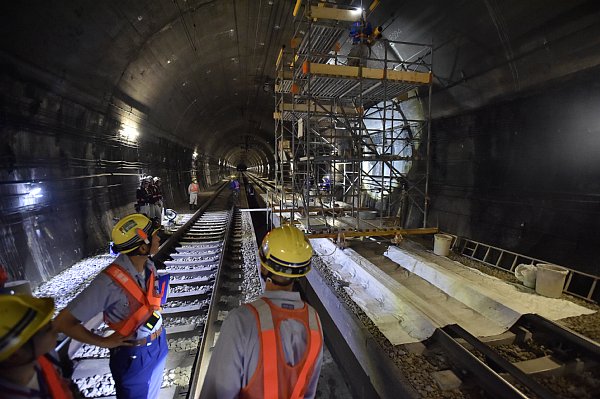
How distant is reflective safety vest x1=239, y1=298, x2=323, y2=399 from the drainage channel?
1.76m

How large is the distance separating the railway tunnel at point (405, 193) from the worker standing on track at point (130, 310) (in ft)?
2.31

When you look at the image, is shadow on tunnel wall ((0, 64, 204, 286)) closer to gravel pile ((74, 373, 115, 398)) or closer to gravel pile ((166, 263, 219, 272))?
gravel pile ((166, 263, 219, 272))

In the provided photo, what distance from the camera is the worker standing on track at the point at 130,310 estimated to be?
5.80ft

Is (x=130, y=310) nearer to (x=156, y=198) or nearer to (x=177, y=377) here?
(x=177, y=377)

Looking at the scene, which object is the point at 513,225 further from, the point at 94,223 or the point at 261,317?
the point at 94,223

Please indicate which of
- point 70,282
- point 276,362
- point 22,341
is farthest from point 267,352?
point 70,282

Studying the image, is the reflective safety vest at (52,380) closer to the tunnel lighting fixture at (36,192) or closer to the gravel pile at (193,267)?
the gravel pile at (193,267)

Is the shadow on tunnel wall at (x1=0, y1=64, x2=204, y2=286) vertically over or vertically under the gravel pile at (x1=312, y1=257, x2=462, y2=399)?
over

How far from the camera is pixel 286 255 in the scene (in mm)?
1558

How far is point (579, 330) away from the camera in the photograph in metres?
3.45

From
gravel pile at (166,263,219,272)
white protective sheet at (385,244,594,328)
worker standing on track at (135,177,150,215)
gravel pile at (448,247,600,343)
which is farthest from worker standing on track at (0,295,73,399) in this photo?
worker standing on track at (135,177,150,215)

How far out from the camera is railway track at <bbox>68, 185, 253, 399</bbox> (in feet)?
8.79

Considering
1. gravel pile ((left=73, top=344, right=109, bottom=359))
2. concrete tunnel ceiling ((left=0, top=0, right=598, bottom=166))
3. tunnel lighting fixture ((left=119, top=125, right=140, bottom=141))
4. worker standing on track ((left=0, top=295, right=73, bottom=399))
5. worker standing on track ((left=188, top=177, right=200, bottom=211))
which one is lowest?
gravel pile ((left=73, top=344, right=109, bottom=359))

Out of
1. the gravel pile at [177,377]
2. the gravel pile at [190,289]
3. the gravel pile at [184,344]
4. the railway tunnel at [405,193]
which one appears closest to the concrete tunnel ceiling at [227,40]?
the railway tunnel at [405,193]
